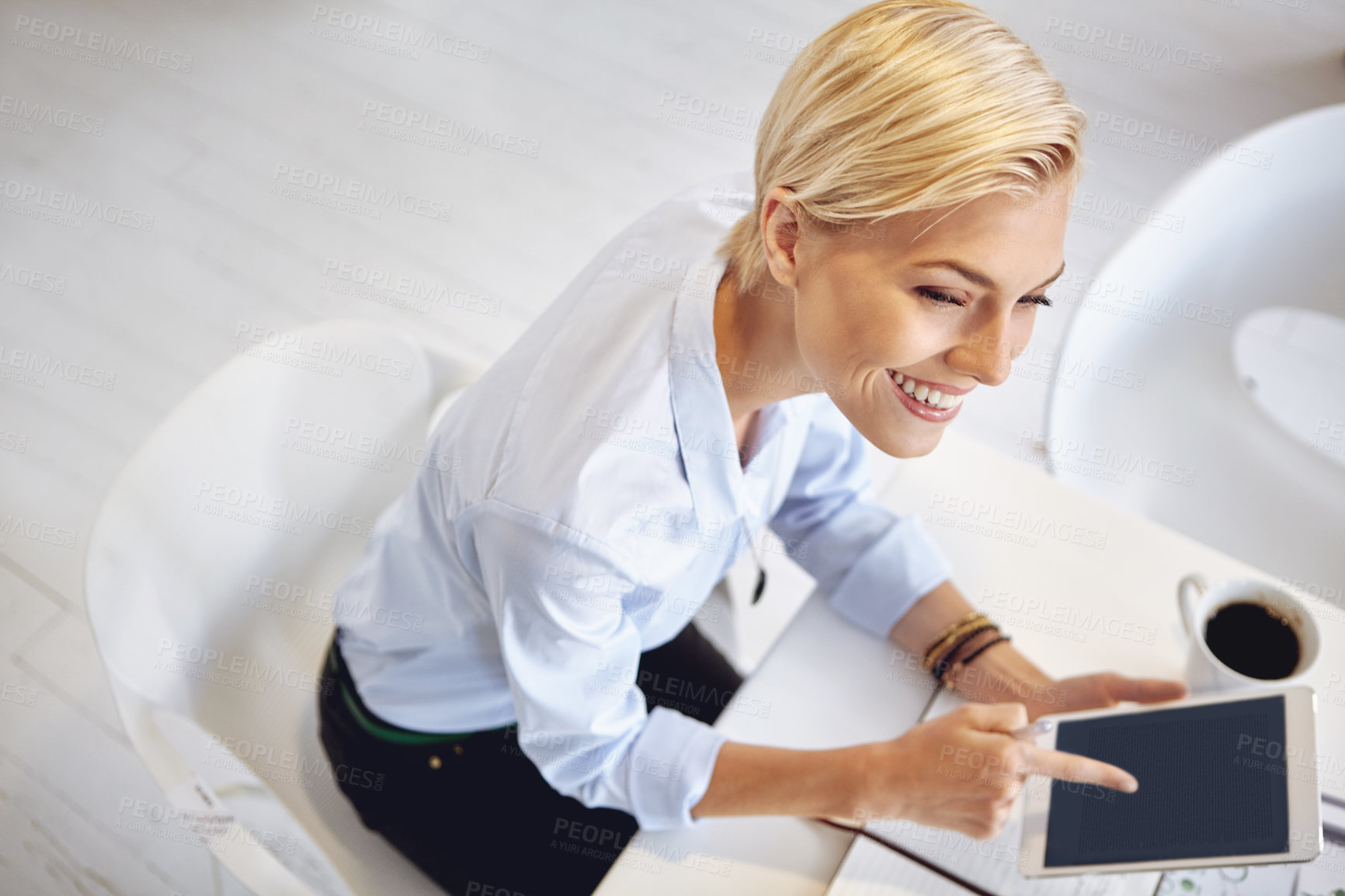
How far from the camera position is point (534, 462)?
0.90 metres

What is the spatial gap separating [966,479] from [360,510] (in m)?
0.79

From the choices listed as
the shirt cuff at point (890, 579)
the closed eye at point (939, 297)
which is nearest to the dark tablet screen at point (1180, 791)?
the shirt cuff at point (890, 579)

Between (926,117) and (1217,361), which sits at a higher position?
(926,117)

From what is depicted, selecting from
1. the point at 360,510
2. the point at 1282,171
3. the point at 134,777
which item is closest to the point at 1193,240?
the point at 1282,171

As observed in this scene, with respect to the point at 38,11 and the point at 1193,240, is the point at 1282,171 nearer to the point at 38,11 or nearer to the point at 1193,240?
the point at 1193,240

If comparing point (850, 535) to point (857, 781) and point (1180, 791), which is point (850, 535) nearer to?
point (857, 781)

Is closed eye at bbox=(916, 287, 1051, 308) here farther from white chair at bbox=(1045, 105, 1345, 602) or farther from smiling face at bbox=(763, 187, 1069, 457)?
white chair at bbox=(1045, 105, 1345, 602)

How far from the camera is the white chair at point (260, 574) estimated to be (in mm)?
979

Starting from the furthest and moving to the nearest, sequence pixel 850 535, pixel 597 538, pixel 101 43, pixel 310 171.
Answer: pixel 101 43 < pixel 310 171 < pixel 850 535 < pixel 597 538

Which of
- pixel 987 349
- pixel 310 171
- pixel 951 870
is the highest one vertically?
pixel 987 349

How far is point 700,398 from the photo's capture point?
96cm

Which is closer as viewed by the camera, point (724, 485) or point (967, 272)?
point (967, 272)

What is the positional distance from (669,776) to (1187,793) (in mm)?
483

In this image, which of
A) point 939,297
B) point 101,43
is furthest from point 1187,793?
point 101,43
